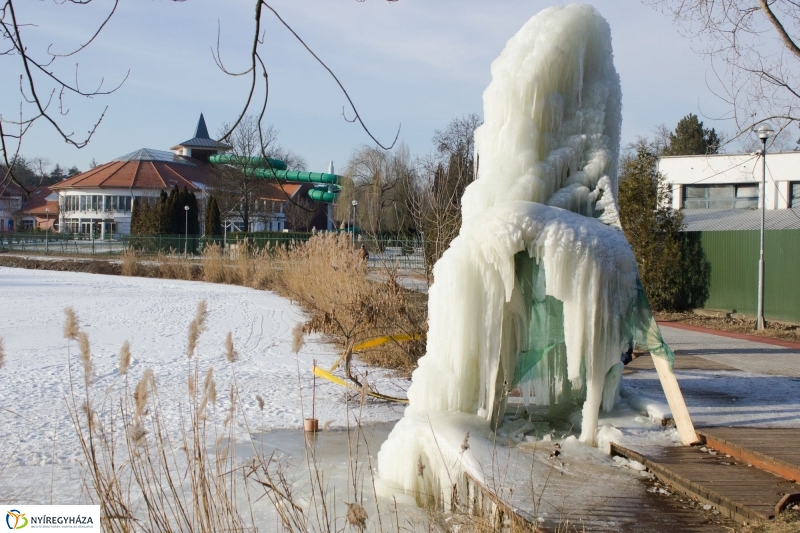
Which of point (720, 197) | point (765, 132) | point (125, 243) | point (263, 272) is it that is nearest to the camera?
point (765, 132)

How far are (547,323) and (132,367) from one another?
5.88 meters

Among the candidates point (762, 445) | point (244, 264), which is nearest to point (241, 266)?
point (244, 264)

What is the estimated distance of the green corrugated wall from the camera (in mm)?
15672

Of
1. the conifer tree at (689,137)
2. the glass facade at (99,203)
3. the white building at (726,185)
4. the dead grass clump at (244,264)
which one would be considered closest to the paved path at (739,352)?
the white building at (726,185)

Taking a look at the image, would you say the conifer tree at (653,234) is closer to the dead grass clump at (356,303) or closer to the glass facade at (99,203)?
the dead grass clump at (356,303)

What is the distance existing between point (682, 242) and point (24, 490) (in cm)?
1652

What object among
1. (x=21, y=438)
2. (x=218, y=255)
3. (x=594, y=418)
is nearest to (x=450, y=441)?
(x=594, y=418)

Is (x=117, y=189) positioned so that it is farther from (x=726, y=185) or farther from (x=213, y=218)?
(x=726, y=185)

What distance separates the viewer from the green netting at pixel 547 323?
18.1 feet

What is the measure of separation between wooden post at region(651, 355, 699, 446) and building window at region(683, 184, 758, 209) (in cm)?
2231

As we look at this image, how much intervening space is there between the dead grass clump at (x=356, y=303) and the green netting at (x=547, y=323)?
6.45 feet

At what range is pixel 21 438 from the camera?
20.7 ft

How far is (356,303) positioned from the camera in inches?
420

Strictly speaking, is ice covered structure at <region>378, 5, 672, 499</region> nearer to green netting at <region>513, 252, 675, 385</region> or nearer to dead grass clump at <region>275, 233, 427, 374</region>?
green netting at <region>513, 252, 675, 385</region>
